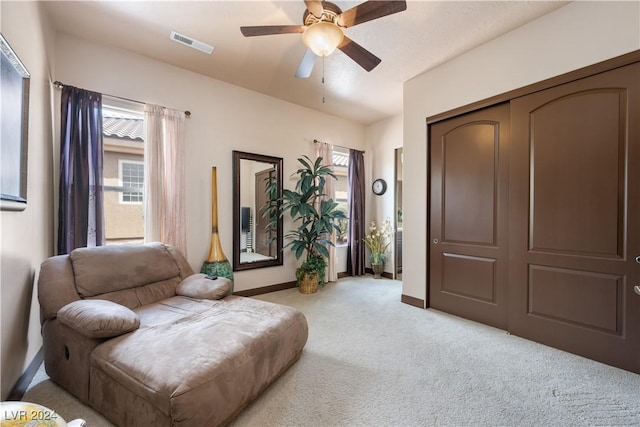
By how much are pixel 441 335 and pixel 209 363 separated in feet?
7.34

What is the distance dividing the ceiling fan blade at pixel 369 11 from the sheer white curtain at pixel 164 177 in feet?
7.60

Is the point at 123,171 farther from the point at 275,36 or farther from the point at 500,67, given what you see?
the point at 500,67

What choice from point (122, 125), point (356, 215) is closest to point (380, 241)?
point (356, 215)

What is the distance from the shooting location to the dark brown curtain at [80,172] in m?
2.58

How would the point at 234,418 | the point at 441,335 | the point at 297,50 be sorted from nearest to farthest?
the point at 234,418, the point at 441,335, the point at 297,50

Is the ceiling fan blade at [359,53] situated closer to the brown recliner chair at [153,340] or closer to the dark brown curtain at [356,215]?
the brown recliner chair at [153,340]

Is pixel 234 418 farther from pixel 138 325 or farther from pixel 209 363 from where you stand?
pixel 138 325

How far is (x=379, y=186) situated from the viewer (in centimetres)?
522

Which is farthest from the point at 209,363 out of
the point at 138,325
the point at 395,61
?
the point at 395,61

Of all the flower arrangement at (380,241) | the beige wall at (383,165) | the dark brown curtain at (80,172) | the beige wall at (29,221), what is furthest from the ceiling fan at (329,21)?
the flower arrangement at (380,241)

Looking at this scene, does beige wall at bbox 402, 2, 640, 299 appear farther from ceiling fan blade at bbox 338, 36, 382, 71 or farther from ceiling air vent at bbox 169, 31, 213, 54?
ceiling air vent at bbox 169, 31, 213, 54

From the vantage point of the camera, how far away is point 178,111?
10.9 feet

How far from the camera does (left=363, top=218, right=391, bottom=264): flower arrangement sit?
5043 mm

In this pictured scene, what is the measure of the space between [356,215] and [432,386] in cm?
347
